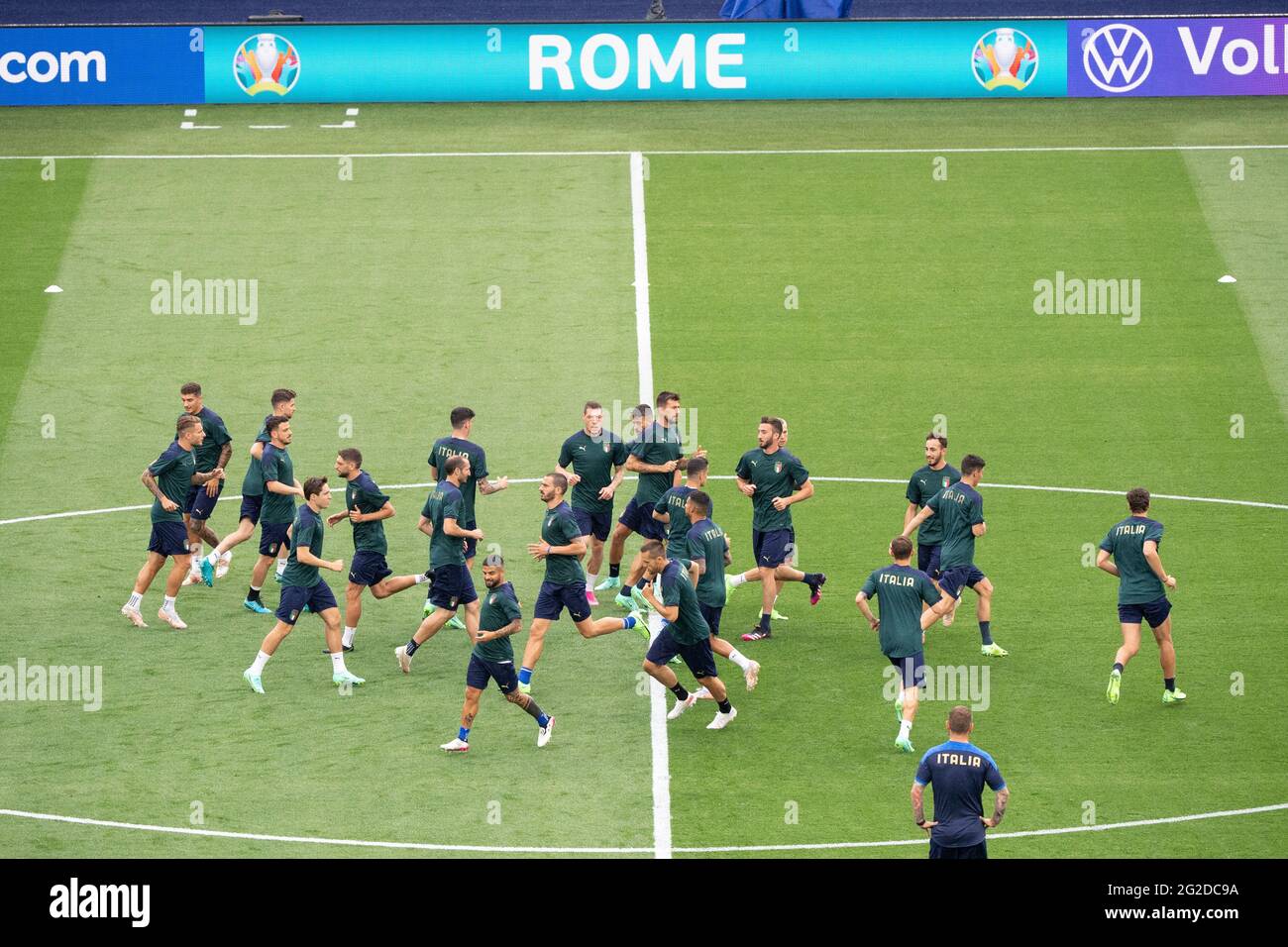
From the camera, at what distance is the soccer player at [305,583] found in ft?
67.2

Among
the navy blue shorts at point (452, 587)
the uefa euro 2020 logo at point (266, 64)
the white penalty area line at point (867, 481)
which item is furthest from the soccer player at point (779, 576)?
the uefa euro 2020 logo at point (266, 64)

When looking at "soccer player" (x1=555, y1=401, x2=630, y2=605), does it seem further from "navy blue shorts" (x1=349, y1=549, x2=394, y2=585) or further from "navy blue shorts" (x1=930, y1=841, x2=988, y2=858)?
"navy blue shorts" (x1=930, y1=841, x2=988, y2=858)

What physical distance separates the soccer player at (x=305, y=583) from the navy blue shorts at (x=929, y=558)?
22.1ft

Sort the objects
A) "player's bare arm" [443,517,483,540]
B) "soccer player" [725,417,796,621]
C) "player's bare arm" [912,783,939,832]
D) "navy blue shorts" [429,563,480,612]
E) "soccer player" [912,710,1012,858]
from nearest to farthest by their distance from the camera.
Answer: "soccer player" [912,710,1012,858] < "player's bare arm" [912,783,939,832] < "player's bare arm" [443,517,483,540] < "navy blue shorts" [429,563,480,612] < "soccer player" [725,417,796,621]

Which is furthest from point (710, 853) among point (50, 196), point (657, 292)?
point (50, 196)

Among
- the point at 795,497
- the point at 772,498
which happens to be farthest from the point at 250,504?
the point at 795,497

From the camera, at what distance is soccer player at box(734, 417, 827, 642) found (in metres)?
22.3

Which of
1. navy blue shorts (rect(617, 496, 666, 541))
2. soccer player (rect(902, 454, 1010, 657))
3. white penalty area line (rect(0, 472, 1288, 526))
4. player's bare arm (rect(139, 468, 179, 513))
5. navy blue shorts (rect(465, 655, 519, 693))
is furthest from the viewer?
white penalty area line (rect(0, 472, 1288, 526))

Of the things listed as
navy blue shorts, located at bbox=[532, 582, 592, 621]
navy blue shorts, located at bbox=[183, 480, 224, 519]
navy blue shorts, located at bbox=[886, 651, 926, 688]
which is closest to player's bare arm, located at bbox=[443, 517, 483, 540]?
navy blue shorts, located at bbox=[532, 582, 592, 621]

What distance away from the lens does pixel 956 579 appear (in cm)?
2164

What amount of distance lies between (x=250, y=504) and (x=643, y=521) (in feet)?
15.5

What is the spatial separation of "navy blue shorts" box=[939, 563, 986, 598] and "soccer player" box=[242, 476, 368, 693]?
21.8 feet

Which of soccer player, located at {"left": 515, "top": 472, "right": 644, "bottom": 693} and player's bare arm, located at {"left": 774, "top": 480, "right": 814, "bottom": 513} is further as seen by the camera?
player's bare arm, located at {"left": 774, "top": 480, "right": 814, "bottom": 513}
